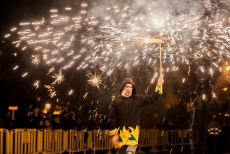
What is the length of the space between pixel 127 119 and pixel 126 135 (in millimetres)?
313

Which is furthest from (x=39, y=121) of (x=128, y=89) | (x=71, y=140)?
(x=128, y=89)

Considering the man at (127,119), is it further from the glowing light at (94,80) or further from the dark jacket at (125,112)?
the glowing light at (94,80)

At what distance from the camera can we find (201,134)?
1888cm

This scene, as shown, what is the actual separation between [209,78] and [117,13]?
37.4 feet

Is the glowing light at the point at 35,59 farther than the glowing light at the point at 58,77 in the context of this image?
No

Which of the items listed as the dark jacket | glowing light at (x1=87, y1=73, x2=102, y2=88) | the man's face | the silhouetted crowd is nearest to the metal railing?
the silhouetted crowd

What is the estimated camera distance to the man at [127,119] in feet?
26.8

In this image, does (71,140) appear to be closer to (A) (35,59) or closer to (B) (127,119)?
(B) (127,119)

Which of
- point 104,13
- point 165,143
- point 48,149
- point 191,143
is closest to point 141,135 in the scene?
point 165,143

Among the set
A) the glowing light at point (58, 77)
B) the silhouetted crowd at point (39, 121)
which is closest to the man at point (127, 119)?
the silhouetted crowd at point (39, 121)

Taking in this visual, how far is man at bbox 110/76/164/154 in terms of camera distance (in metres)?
8.16

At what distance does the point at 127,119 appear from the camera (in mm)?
8273

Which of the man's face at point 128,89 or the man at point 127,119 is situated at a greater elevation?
the man's face at point 128,89

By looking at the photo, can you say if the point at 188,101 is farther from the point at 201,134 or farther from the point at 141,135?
the point at 141,135
